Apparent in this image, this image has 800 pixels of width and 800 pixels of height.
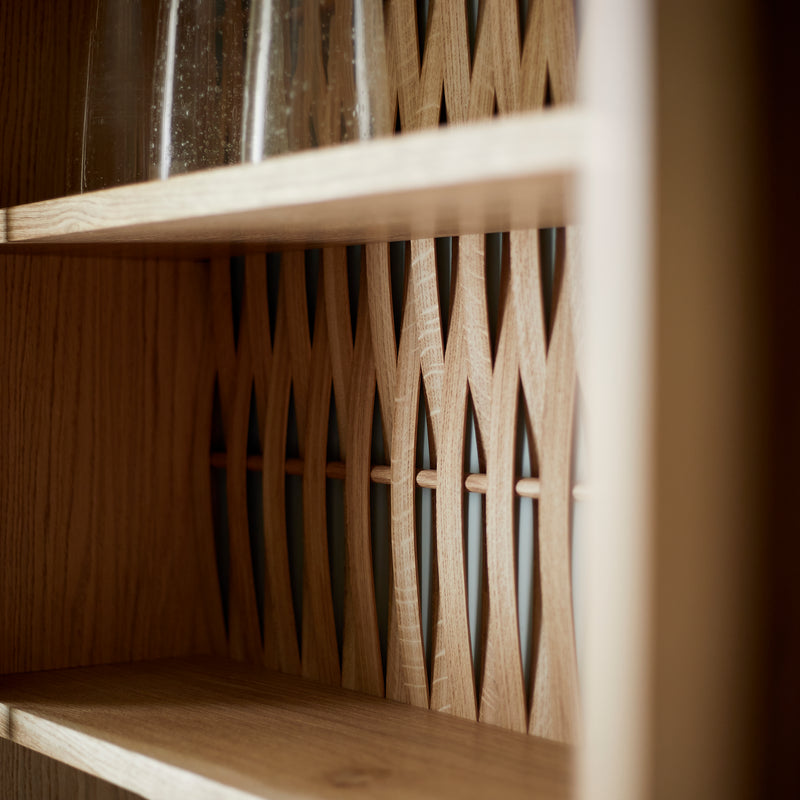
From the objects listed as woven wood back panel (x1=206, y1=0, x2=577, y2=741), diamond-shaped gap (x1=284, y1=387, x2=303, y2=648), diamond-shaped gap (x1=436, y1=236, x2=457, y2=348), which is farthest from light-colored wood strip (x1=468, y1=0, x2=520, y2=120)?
diamond-shaped gap (x1=284, y1=387, x2=303, y2=648)

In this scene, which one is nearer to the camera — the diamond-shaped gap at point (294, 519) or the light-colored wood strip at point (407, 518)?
the light-colored wood strip at point (407, 518)

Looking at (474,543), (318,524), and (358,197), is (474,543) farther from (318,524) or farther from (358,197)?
(358,197)

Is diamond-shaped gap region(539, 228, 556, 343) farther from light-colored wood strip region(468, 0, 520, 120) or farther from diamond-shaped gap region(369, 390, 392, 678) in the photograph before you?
diamond-shaped gap region(369, 390, 392, 678)

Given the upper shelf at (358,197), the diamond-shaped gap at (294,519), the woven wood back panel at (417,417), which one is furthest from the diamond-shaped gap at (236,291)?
the upper shelf at (358,197)

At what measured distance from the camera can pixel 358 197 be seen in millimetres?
586

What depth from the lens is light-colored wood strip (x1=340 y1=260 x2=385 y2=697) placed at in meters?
0.93

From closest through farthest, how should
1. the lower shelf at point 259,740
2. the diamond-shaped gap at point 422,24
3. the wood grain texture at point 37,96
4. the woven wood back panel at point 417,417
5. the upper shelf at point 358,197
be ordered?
the upper shelf at point 358,197 → the lower shelf at point 259,740 → the woven wood back panel at point 417,417 → the diamond-shaped gap at point 422,24 → the wood grain texture at point 37,96

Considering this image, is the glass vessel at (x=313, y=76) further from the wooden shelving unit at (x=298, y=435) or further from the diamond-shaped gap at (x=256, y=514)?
the diamond-shaped gap at (x=256, y=514)

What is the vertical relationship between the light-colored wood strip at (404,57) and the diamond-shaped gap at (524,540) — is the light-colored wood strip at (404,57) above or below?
above

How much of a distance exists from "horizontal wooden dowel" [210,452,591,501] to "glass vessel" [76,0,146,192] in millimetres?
303

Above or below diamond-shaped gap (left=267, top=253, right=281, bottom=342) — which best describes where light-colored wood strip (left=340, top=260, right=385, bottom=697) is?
below

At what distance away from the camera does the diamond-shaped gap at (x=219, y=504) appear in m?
1.11

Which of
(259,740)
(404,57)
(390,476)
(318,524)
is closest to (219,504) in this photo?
(318,524)

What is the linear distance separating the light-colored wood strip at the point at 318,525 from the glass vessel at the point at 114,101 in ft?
0.67
